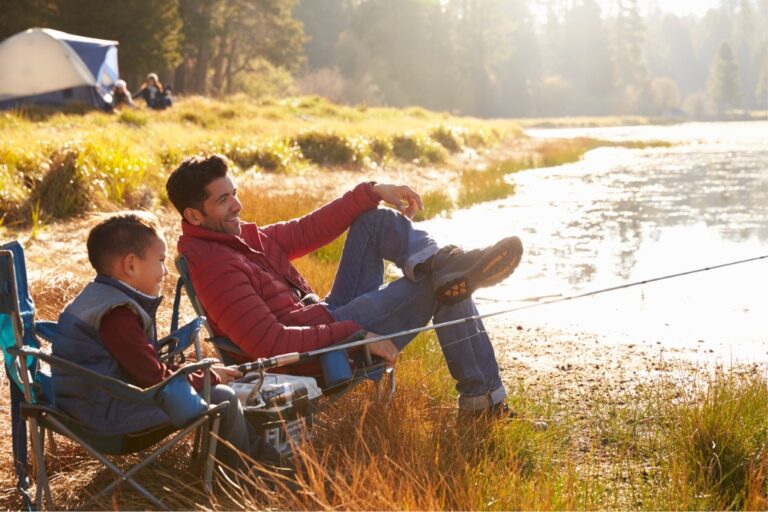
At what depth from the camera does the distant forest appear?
90.8ft

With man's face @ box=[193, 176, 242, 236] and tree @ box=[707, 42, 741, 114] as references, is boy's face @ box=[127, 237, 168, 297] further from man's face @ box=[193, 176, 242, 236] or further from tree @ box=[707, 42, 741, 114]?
tree @ box=[707, 42, 741, 114]

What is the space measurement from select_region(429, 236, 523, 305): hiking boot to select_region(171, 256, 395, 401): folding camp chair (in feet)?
1.24

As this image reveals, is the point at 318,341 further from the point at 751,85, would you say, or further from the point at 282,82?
the point at 751,85

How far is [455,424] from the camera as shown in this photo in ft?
10.8

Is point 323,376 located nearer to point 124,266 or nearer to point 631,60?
point 124,266

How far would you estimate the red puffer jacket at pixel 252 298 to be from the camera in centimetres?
308

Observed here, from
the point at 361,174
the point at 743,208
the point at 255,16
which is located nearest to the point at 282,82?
the point at 255,16

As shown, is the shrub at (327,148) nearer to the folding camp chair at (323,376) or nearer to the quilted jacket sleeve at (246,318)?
the folding camp chair at (323,376)

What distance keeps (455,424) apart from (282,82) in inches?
1696

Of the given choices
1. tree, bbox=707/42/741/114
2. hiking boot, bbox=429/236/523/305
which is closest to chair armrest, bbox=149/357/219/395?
hiking boot, bbox=429/236/523/305

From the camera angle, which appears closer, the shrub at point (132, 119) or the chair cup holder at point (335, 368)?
the chair cup holder at point (335, 368)

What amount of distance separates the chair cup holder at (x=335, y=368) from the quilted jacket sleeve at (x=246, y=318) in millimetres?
69

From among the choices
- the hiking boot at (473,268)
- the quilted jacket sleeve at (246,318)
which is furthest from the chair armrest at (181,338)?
the hiking boot at (473,268)

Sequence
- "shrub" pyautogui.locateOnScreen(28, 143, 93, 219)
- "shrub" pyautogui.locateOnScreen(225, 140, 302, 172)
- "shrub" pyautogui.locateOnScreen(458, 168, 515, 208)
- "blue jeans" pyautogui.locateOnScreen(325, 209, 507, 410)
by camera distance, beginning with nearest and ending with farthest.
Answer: "blue jeans" pyautogui.locateOnScreen(325, 209, 507, 410) → "shrub" pyautogui.locateOnScreen(28, 143, 93, 219) → "shrub" pyautogui.locateOnScreen(458, 168, 515, 208) → "shrub" pyautogui.locateOnScreen(225, 140, 302, 172)
